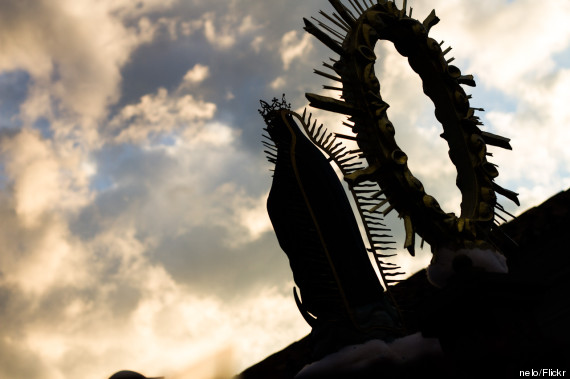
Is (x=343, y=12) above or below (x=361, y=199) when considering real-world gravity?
above

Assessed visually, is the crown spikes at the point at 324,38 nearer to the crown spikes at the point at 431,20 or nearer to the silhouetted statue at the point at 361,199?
the silhouetted statue at the point at 361,199

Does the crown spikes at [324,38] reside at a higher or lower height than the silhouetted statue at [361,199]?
higher

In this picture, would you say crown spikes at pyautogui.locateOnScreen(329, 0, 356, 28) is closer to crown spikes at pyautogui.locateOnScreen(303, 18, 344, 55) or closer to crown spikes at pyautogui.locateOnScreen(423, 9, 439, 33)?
crown spikes at pyautogui.locateOnScreen(303, 18, 344, 55)

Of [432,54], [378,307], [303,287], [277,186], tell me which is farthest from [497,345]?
[432,54]

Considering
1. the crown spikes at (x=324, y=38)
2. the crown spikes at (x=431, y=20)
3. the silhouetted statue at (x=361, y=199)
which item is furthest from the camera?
the crown spikes at (x=431, y=20)

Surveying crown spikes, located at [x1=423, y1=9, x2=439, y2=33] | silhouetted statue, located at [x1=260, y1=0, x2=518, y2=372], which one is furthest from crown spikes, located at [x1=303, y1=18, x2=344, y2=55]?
crown spikes, located at [x1=423, y1=9, x2=439, y2=33]

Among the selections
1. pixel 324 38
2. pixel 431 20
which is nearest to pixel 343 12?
pixel 324 38

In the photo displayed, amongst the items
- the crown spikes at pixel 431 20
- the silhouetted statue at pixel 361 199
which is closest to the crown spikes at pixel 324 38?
the silhouetted statue at pixel 361 199

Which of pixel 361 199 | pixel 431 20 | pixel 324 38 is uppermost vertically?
pixel 431 20

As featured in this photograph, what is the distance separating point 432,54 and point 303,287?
2458 mm

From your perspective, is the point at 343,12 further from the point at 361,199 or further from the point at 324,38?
the point at 361,199

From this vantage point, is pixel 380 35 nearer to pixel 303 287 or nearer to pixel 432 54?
pixel 432 54

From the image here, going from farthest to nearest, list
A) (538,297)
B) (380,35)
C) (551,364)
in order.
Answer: (380,35) → (538,297) → (551,364)

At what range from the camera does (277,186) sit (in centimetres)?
452
